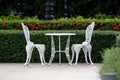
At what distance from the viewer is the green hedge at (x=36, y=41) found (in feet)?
42.3

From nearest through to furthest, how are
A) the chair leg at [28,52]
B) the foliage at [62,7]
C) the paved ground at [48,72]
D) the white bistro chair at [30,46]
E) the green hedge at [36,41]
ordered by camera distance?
the paved ground at [48,72]
the white bistro chair at [30,46]
the chair leg at [28,52]
the green hedge at [36,41]
the foliage at [62,7]

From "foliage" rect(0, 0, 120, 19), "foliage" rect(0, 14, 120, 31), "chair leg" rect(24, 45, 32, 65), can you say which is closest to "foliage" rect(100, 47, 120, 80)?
"chair leg" rect(24, 45, 32, 65)

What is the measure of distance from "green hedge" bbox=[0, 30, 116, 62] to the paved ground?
1.15 feet

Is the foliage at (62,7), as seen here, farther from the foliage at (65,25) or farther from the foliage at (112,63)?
the foliage at (112,63)

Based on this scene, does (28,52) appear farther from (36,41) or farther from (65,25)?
(65,25)

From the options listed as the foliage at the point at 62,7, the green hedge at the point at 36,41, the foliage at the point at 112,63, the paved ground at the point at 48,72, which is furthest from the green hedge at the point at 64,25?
the foliage at the point at 62,7

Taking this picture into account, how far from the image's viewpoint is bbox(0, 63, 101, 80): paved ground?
9.94m

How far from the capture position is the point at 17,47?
13.0 meters

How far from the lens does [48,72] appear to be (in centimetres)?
1091

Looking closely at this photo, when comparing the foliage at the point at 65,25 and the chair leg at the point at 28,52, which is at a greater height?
the foliage at the point at 65,25

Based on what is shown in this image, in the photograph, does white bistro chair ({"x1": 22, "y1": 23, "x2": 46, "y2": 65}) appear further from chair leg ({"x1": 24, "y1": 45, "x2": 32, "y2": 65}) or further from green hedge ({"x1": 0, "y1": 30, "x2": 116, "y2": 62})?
green hedge ({"x1": 0, "y1": 30, "x2": 116, "y2": 62})

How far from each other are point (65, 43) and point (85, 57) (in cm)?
86

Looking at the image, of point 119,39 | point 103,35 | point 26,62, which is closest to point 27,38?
point 26,62

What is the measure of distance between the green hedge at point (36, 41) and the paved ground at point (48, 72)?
0.35m
